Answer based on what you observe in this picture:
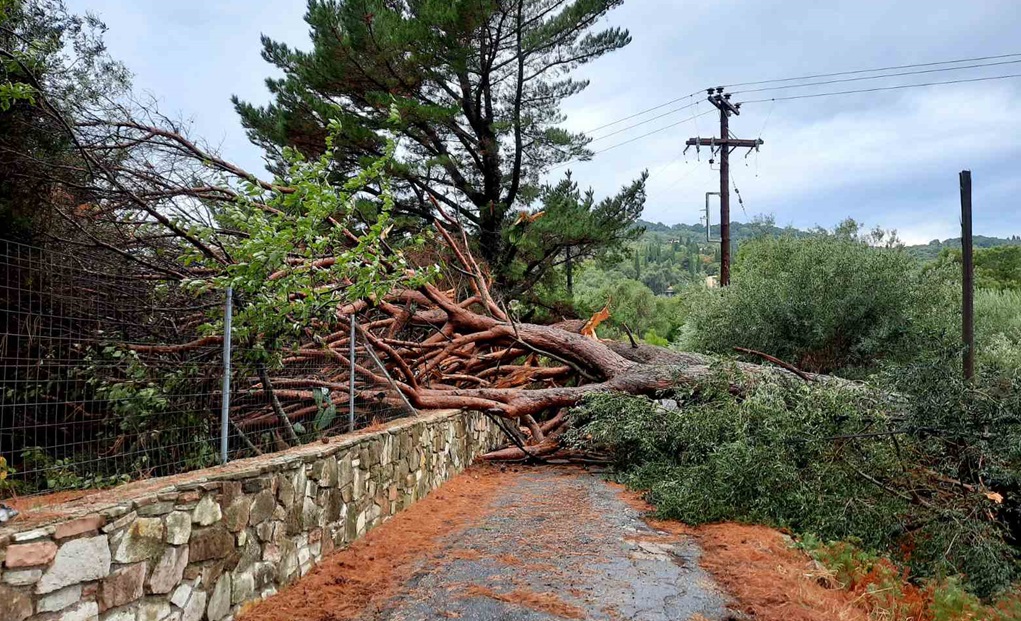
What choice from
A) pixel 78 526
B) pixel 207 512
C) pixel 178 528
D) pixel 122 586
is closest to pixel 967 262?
pixel 207 512

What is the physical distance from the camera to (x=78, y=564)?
2.70 m

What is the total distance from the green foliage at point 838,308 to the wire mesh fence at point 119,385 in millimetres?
10678

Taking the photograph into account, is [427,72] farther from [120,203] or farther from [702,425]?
[702,425]

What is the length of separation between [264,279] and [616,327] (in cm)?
1728

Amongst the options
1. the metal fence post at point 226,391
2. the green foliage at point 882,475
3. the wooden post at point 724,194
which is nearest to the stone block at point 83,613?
the metal fence post at point 226,391

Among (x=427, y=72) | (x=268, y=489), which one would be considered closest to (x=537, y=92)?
(x=427, y=72)

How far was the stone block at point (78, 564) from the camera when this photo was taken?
8.47 feet

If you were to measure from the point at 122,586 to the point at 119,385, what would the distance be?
1.52 m

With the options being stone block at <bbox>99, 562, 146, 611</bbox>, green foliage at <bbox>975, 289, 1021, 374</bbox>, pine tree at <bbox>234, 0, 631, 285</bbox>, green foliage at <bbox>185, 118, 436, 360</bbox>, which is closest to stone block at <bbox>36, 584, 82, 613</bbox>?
stone block at <bbox>99, 562, 146, 611</bbox>

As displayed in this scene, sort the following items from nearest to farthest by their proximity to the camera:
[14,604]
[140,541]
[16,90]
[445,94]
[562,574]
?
1. [14,604]
2. [140,541]
3. [562,574]
4. [16,90]
5. [445,94]

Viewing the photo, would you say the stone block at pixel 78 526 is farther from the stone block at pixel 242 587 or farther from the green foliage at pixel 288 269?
the green foliage at pixel 288 269

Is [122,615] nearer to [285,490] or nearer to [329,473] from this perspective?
[285,490]

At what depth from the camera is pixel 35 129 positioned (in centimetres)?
589

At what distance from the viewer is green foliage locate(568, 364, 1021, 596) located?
510cm
